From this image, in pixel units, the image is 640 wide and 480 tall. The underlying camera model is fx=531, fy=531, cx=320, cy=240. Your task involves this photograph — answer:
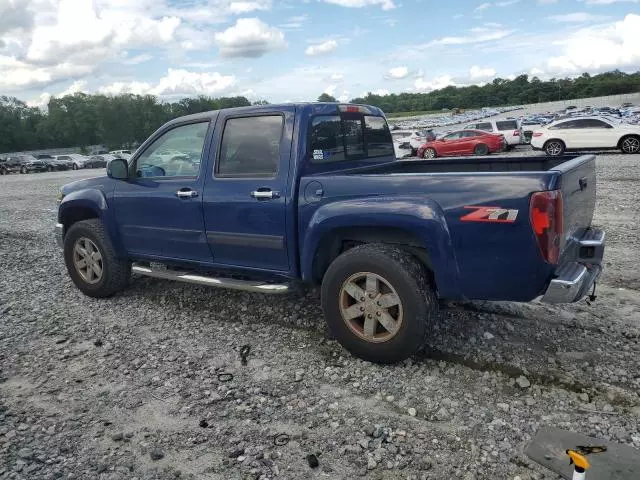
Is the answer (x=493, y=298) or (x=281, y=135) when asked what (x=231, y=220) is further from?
(x=493, y=298)

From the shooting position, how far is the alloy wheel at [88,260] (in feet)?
18.9

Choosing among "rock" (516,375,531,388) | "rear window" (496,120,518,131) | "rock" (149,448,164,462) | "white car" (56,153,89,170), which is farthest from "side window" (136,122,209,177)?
"white car" (56,153,89,170)

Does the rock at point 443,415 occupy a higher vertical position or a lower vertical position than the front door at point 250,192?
lower

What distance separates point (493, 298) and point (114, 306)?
13.0ft

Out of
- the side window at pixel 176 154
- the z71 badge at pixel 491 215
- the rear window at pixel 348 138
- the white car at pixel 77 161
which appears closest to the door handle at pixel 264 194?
the rear window at pixel 348 138

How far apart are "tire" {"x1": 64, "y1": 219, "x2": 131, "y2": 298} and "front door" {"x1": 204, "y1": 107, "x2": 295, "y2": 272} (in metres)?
1.51

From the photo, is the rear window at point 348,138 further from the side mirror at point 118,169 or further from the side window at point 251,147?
the side mirror at point 118,169

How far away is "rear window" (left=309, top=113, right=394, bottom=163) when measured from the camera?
4461 millimetres

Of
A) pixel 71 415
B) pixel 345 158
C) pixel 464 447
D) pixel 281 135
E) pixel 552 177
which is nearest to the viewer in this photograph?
pixel 464 447

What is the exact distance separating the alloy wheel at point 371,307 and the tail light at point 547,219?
102 cm

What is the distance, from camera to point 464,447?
297 cm

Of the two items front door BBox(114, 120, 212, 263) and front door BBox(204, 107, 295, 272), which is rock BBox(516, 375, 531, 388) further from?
front door BBox(114, 120, 212, 263)

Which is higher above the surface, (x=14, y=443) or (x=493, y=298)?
(x=493, y=298)

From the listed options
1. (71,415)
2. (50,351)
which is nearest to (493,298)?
(71,415)
